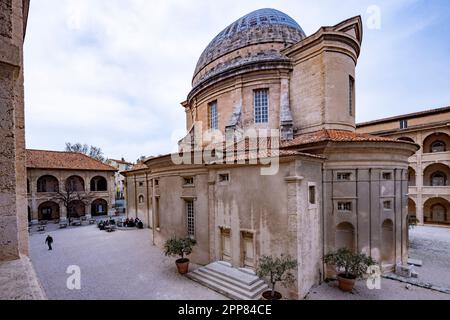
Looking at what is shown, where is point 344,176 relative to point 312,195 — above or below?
above

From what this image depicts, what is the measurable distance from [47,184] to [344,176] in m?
36.9

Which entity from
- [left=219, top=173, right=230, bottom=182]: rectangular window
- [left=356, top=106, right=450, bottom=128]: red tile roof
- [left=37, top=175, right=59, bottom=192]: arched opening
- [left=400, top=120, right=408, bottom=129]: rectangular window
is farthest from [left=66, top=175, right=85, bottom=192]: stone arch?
[left=400, top=120, right=408, bottom=129]: rectangular window

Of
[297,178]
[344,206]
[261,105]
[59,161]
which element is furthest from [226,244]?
[59,161]

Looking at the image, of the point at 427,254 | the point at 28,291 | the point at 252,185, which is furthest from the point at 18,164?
the point at 427,254

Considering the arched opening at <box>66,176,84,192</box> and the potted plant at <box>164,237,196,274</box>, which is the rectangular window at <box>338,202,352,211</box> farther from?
the arched opening at <box>66,176,84,192</box>

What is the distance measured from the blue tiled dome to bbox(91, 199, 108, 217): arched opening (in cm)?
2770

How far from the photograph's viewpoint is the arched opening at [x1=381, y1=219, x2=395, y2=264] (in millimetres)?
13695

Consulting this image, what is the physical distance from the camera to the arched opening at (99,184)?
3570cm

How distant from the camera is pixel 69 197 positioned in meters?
31.4

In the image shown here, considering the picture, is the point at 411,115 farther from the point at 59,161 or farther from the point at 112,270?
the point at 59,161

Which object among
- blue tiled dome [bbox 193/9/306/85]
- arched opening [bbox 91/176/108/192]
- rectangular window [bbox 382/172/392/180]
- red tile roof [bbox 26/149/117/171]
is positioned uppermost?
blue tiled dome [bbox 193/9/306/85]

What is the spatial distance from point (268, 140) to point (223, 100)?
602 cm

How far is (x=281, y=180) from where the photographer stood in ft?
35.9

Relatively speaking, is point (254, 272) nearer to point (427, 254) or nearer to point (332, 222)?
point (332, 222)
